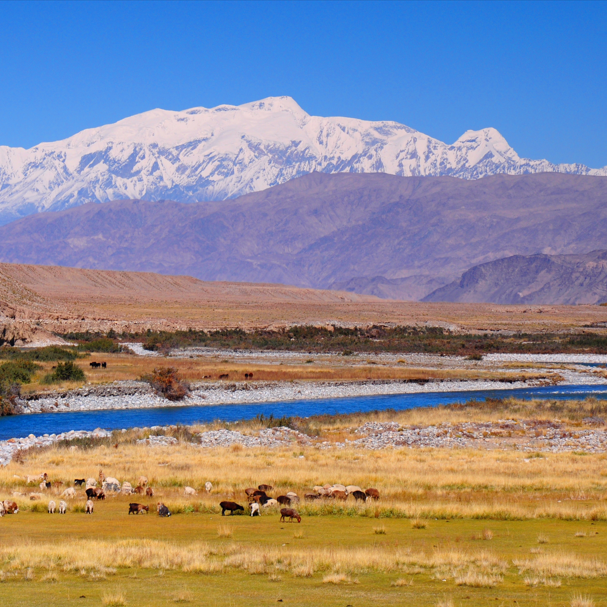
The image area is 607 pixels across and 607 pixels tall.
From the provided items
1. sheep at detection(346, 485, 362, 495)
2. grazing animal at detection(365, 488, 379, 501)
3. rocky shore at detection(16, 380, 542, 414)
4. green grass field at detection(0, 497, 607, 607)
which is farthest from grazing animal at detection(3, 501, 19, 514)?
rocky shore at detection(16, 380, 542, 414)

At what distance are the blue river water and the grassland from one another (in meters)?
9.94

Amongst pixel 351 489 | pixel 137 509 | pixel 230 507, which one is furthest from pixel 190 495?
pixel 351 489

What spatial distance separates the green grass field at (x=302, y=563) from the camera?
10102mm

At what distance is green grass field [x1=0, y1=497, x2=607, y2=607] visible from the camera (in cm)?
1010

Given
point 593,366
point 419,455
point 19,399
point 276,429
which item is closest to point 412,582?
point 419,455

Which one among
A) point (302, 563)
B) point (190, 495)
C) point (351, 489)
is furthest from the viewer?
point (190, 495)

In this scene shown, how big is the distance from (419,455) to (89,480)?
435 inches

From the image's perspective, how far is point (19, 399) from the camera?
131 ft

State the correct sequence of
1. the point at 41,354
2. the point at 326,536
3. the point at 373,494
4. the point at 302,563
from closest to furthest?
the point at 302,563 → the point at 326,536 → the point at 373,494 → the point at 41,354

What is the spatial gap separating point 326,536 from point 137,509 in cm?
448

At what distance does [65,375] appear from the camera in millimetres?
45344

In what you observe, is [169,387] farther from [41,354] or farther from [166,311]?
[166,311]

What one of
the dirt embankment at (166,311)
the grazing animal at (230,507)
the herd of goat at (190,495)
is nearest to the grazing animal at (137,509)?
the herd of goat at (190,495)

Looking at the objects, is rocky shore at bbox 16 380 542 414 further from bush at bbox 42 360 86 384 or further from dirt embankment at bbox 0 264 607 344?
dirt embankment at bbox 0 264 607 344
